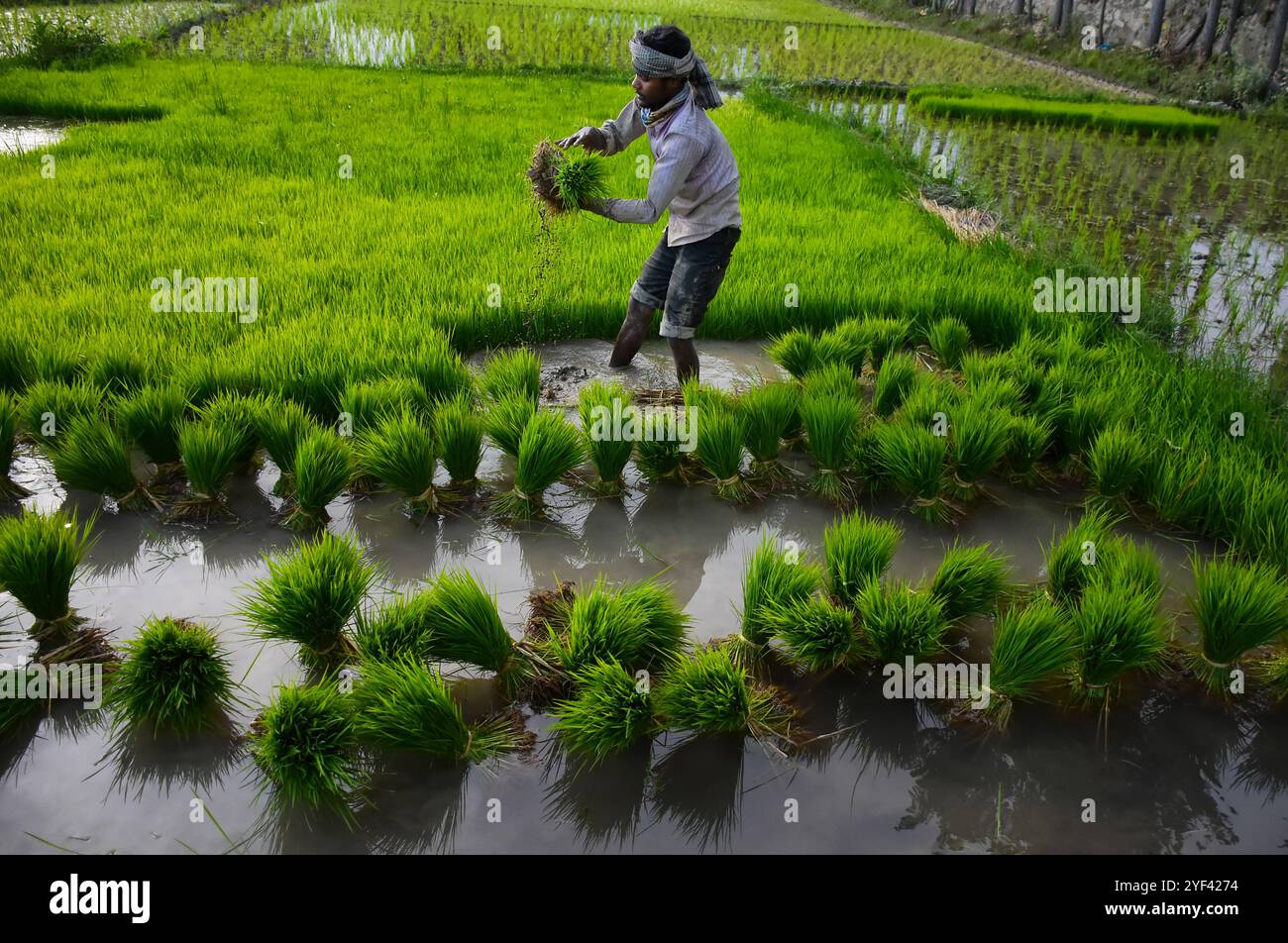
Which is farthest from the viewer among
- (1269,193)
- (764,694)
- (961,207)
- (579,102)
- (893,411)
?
(579,102)

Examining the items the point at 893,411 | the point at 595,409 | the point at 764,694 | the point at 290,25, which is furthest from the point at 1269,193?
the point at 290,25

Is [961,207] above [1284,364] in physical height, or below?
above

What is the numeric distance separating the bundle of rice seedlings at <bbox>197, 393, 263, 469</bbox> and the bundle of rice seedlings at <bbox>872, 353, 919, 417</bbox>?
236 cm

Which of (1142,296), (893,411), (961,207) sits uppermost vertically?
(961,207)

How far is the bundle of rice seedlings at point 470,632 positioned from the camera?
2221 mm

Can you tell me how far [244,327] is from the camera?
3824 mm

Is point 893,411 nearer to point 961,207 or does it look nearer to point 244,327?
point 244,327

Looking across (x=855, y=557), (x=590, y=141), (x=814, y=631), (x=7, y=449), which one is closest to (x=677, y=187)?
(x=590, y=141)

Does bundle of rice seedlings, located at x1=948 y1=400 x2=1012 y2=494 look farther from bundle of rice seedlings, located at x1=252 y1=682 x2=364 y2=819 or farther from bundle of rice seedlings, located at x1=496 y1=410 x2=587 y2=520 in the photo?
bundle of rice seedlings, located at x1=252 y1=682 x2=364 y2=819

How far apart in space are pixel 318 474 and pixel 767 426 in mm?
1567

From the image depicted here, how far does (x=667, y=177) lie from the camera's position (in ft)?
10.3

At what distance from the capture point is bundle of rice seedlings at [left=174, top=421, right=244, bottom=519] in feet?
9.30

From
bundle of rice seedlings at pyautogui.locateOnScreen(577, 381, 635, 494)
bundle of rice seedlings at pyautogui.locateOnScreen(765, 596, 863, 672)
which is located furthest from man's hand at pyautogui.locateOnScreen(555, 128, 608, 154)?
bundle of rice seedlings at pyautogui.locateOnScreen(765, 596, 863, 672)

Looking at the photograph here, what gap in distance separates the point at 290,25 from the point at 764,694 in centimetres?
1311
